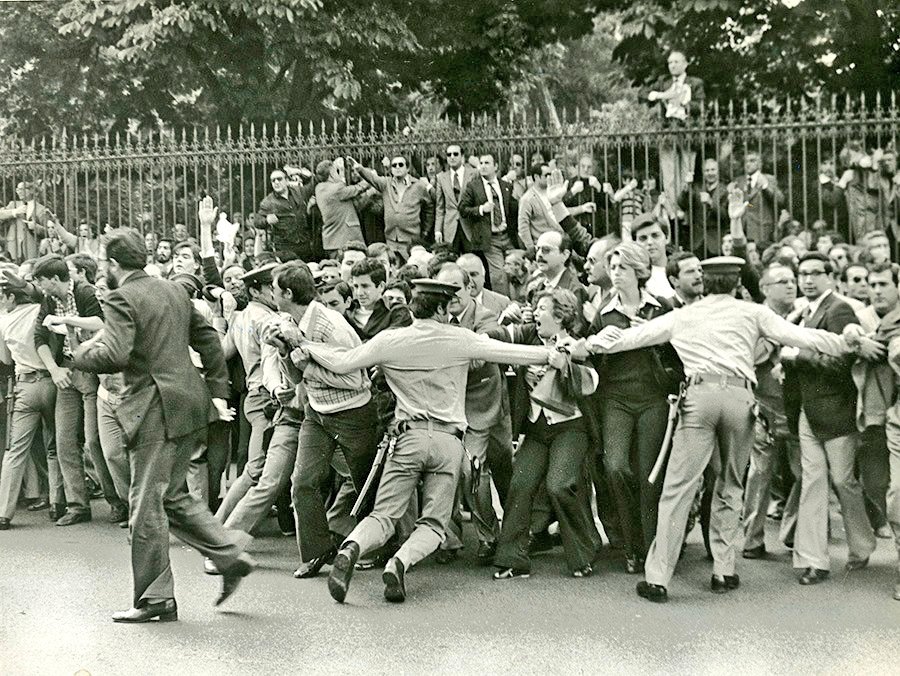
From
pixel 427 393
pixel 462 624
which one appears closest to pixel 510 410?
pixel 427 393

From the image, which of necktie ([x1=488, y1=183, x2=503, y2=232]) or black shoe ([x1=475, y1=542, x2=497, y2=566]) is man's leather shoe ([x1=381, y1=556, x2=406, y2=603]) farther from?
necktie ([x1=488, y1=183, x2=503, y2=232])

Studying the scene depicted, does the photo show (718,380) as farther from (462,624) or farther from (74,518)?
(74,518)

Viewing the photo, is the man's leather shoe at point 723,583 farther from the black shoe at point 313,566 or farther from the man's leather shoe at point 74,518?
the man's leather shoe at point 74,518

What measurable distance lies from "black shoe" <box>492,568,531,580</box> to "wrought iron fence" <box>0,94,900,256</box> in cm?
624

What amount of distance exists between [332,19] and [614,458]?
10.2 metres

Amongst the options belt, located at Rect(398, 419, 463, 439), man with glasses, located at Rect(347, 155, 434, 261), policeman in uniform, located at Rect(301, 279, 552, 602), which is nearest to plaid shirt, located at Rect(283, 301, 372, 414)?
policeman in uniform, located at Rect(301, 279, 552, 602)

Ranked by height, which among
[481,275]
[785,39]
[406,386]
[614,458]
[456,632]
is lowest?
[456,632]

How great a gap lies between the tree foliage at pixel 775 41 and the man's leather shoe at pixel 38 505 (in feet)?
31.3

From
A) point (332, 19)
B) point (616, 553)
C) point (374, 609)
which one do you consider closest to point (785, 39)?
point (332, 19)

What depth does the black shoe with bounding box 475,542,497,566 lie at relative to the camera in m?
7.51

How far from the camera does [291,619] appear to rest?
6.16 meters

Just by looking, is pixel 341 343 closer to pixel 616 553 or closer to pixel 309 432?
pixel 309 432

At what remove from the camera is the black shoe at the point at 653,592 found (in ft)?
21.2

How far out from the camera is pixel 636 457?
721 centimetres
